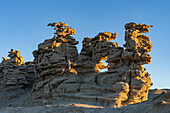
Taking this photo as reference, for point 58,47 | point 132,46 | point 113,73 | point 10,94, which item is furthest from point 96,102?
point 10,94

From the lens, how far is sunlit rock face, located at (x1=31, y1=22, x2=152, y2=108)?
19328 mm

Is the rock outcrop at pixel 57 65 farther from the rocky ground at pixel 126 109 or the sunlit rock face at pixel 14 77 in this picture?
the rocky ground at pixel 126 109

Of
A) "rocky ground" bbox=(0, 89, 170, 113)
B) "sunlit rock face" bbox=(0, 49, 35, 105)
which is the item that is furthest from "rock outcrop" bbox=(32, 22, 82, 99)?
"rocky ground" bbox=(0, 89, 170, 113)

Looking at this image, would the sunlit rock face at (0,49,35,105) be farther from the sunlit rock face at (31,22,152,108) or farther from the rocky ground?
the rocky ground

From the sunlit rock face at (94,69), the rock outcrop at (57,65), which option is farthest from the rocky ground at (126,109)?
Result: the rock outcrop at (57,65)

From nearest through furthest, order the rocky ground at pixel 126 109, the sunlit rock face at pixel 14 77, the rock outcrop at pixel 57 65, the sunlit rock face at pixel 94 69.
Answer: the rocky ground at pixel 126 109
the sunlit rock face at pixel 94 69
the rock outcrop at pixel 57 65
the sunlit rock face at pixel 14 77

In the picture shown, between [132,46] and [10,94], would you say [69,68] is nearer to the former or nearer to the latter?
[132,46]

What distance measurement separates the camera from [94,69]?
22781mm

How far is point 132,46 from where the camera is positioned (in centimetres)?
2075

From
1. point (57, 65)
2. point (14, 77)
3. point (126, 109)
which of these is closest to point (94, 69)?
point (57, 65)

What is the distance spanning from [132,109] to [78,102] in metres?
7.30

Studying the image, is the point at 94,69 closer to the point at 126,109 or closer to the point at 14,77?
the point at 126,109

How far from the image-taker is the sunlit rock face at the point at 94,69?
19.3 meters

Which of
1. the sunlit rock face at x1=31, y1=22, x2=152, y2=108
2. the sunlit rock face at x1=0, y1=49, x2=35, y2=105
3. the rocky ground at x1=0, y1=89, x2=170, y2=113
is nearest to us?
the rocky ground at x1=0, y1=89, x2=170, y2=113
